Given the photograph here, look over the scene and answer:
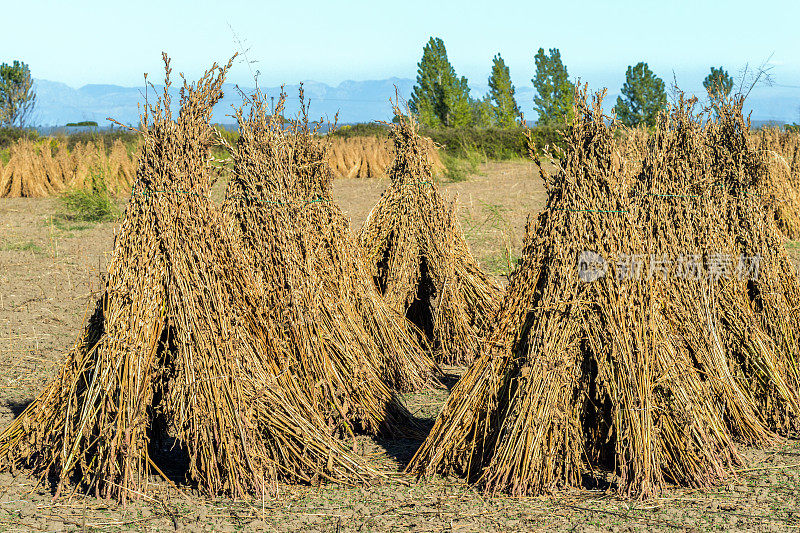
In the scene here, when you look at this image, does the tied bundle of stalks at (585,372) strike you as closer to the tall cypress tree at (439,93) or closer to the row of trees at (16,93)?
the tall cypress tree at (439,93)

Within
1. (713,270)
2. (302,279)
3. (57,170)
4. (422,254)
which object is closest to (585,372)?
(713,270)

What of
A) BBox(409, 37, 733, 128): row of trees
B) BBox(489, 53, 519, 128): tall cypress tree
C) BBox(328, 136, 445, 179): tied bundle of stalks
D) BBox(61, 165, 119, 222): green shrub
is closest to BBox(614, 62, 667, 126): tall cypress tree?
BBox(409, 37, 733, 128): row of trees

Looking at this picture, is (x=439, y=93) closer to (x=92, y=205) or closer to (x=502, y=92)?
(x=502, y=92)

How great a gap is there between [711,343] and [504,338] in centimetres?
144

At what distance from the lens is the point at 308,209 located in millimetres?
4902

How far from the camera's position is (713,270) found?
4.62 metres

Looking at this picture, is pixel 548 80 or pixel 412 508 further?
pixel 548 80

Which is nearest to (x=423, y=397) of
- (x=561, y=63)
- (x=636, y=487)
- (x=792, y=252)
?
(x=636, y=487)

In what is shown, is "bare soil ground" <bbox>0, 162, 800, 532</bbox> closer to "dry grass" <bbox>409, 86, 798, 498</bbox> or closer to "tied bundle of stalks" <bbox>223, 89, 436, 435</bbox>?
"dry grass" <bbox>409, 86, 798, 498</bbox>

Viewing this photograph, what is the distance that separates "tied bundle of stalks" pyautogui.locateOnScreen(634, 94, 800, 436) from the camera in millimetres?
4355

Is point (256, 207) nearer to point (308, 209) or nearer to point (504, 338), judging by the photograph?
point (308, 209)

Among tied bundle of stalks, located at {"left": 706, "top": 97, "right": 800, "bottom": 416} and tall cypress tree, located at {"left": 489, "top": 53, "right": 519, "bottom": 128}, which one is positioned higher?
tall cypress tree, located at {"left": 489, "top": 53, "right": 519, "bottom": 128}

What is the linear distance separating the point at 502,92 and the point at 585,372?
1579 inches

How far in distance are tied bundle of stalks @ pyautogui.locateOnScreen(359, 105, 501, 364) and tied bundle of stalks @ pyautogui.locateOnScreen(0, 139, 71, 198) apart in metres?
11.0
